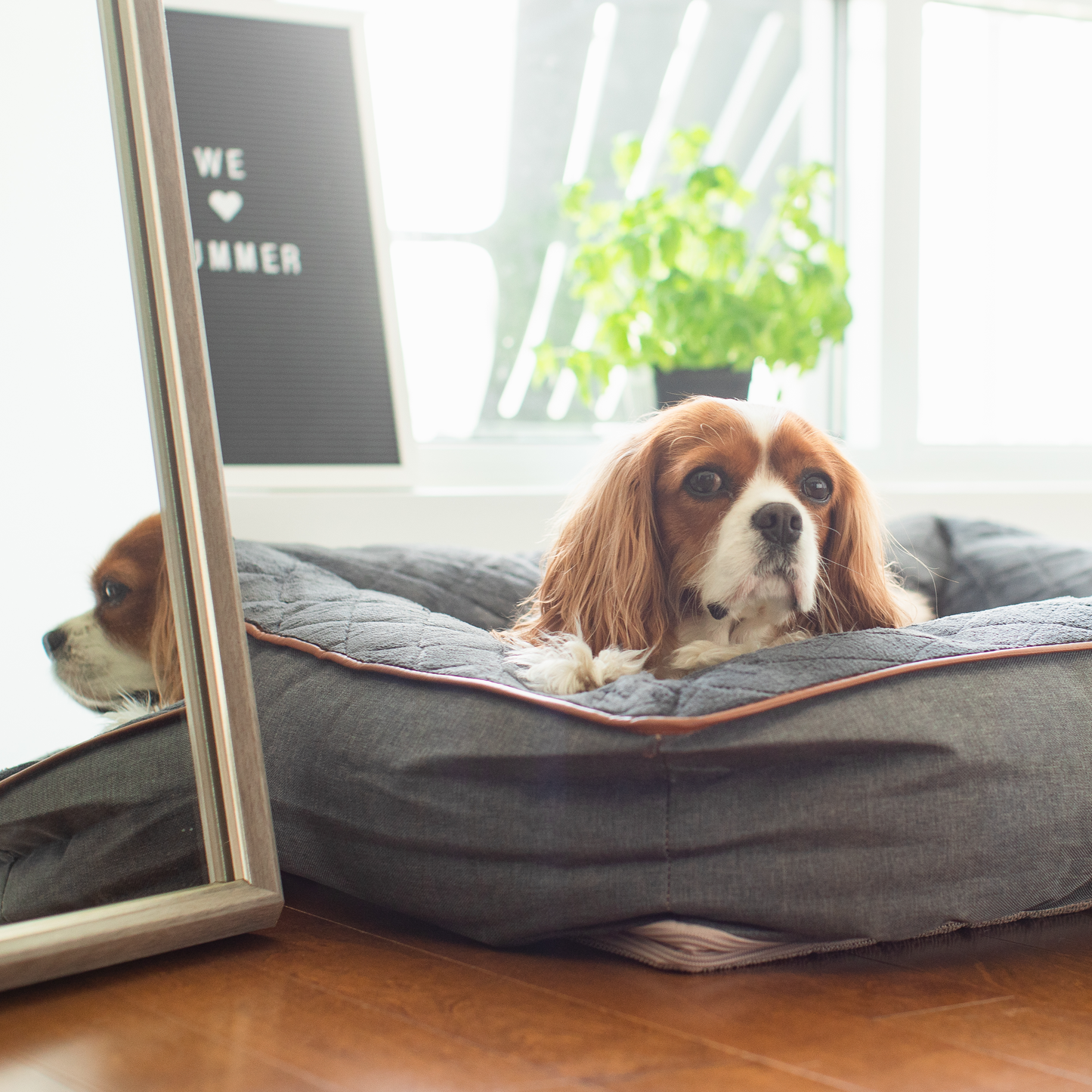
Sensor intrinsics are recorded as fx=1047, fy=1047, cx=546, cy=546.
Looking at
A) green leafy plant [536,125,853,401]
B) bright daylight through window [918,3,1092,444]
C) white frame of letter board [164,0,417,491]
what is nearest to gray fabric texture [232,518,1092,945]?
white frame of letter board [164,0,417,491]

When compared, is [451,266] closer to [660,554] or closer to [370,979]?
[660,554]

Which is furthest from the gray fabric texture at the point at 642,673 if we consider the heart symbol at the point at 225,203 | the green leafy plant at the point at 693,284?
the green leafy plant at the point at 693,284

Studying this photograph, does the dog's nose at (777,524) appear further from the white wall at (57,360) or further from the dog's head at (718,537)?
the white wall at (57,360)

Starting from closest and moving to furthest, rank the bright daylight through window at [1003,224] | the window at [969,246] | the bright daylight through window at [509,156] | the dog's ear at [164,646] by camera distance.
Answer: the dog's ear at [164,646], the bright daylight through window at [509,156], the window at [969,246], the bright daylight through window at [1003,224]

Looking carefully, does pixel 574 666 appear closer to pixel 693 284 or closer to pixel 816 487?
pixel 816 487

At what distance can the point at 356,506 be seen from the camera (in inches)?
89.1

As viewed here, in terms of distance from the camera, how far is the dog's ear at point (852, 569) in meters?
1.39

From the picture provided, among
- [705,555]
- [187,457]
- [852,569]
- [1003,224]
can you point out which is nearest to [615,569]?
[705,555]

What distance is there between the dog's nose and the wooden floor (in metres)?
0.45

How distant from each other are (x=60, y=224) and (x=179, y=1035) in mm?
802

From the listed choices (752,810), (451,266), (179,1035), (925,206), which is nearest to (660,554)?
(752,810)

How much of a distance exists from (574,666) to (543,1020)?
41 centimetres

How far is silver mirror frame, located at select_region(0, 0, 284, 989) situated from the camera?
1096mm

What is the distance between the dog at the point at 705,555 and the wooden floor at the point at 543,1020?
1.13 feet
